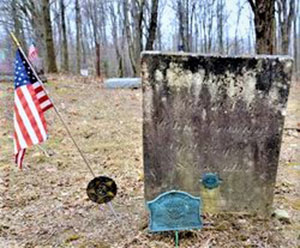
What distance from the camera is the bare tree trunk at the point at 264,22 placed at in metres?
5.15

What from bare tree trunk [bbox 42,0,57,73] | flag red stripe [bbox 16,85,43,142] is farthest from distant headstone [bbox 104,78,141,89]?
flag red stripe [bbox 16,85,43,142]

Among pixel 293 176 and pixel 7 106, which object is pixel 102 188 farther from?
pixel 7 106

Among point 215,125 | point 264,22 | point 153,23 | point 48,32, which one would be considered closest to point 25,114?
point 215,125

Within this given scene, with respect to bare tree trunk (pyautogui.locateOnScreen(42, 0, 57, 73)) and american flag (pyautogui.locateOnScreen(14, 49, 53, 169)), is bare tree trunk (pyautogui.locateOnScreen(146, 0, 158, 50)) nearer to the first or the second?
bare tree trunk (pyautogui.locateOnScreen(42, 0, 57, 73))

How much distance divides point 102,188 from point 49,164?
1.94 m

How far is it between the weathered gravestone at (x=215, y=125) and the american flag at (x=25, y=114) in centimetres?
86

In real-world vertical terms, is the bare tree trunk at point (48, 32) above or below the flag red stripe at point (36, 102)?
above

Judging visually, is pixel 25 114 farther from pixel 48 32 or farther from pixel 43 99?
pixel 48 32

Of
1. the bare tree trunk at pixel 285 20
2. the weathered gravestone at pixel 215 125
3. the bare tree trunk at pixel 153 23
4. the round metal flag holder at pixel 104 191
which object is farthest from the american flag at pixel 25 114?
the bare tree trunk at pixel 285 20

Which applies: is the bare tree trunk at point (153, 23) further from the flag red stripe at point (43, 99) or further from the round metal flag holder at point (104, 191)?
the round metal flag holder at point (104, 191)

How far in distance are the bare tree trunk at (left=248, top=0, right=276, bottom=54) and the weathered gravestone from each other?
2562 millimetres

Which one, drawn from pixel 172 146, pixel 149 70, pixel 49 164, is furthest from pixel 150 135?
pixel 49 164

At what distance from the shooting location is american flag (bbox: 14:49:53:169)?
3123 millimetres

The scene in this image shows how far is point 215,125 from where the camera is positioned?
3.03m
